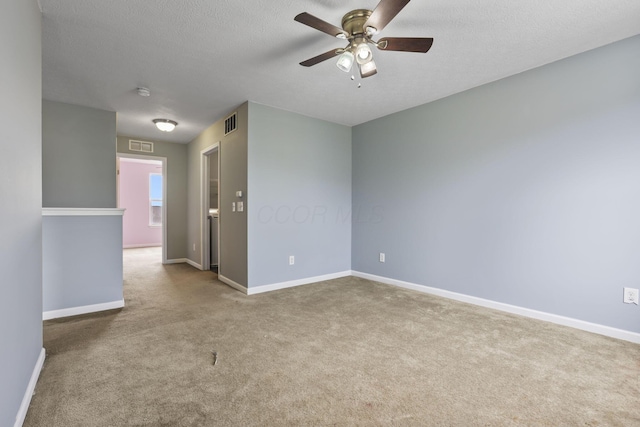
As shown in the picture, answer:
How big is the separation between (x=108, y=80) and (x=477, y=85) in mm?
4042

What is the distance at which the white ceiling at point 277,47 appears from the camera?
2.00 metres

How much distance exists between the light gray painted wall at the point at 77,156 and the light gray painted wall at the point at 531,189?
4065mm

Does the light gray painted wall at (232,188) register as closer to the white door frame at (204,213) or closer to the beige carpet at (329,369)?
the white door frame at (204,213)

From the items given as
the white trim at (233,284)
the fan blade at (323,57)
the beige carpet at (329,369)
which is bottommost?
the beige carpet at (329,369)

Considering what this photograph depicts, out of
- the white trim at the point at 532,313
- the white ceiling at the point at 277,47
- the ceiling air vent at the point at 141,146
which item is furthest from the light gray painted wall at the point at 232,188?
the white trim at the point at 532,313

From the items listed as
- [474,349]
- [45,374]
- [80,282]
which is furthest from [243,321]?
[474,349]

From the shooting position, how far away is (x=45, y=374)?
1.84 m

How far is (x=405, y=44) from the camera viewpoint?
1.99 m

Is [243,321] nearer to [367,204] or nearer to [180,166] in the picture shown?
[367,204]

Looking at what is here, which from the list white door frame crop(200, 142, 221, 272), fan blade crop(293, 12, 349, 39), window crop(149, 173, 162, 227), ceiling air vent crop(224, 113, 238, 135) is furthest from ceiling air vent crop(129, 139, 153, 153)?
fan blade crop(293, 12, 349, 39)

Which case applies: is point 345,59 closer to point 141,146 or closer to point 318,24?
point 318,24

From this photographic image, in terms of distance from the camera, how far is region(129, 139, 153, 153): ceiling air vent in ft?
→ 17.8

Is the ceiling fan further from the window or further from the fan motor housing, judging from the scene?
the window

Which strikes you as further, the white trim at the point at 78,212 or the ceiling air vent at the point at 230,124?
the ceiling air vent at the point at 230,124
